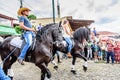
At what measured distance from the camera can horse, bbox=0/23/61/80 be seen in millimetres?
8578

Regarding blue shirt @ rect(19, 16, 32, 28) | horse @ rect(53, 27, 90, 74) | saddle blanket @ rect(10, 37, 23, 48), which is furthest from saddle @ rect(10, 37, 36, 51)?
horse @ rect(53, 27, 90, 74)

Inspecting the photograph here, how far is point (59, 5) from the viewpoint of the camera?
30484mm

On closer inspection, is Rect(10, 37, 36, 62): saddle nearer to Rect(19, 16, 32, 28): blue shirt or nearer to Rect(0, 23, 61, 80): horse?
Rect(0, 23, 61, 80): horse

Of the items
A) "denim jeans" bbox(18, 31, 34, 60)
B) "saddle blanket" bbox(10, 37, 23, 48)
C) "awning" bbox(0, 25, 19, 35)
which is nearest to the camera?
"denim jeans" bbox(18, 31, 34, 60)

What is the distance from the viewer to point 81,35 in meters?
13.6

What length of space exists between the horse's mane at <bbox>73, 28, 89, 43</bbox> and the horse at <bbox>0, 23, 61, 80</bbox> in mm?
4187

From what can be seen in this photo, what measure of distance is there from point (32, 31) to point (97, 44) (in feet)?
42.0

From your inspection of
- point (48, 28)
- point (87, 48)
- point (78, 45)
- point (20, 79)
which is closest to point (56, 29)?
point (48, 28)

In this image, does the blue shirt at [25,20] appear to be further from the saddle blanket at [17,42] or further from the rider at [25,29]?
the saddle blanket at [17,42]

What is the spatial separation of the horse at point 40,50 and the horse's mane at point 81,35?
4.19 m

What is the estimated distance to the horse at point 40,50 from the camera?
858cm

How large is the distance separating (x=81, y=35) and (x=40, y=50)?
5348mm

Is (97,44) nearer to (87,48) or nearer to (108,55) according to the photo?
(87,48)

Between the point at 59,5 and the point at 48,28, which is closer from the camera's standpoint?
the point at 48,28
